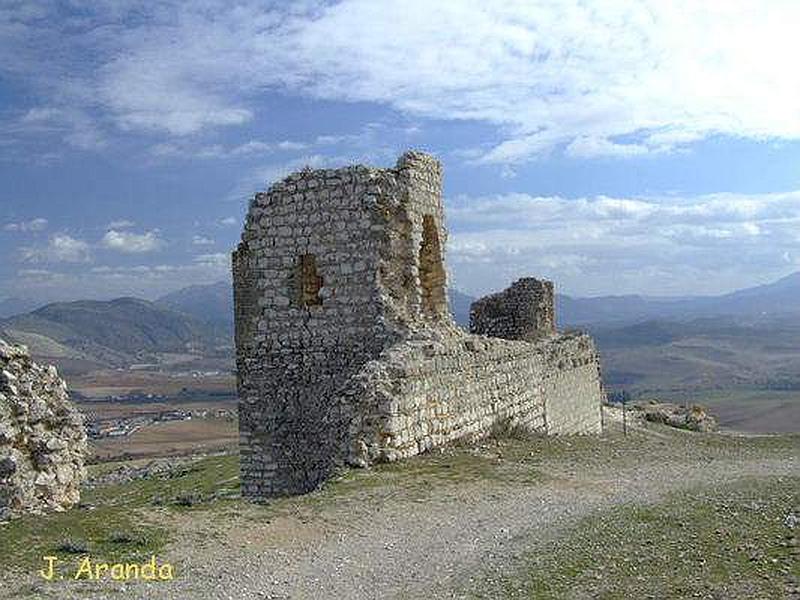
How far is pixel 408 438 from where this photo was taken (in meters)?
13.7

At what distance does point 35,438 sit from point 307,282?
6.86m

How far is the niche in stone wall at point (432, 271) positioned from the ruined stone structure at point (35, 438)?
8342mm

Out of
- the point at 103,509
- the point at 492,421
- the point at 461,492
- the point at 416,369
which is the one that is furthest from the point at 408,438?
the point at 103,509

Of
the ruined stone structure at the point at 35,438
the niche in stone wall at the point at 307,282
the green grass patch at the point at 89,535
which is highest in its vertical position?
the niche in stone wall at the point at 307,282

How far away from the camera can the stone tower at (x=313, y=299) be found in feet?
51.5

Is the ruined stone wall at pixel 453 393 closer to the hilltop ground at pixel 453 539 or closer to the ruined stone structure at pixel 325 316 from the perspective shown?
the ruined stone structure at pixel 325 316

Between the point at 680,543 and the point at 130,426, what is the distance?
84953 millimetres

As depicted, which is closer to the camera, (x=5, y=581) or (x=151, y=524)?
(x=5, y=581)

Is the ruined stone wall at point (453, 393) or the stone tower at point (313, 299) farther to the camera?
the stone tower at point (313, 299)

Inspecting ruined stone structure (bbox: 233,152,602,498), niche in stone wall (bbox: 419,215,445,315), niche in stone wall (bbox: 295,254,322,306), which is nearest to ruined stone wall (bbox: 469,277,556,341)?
niche in stone wall (bbox: 419,215,445,315)

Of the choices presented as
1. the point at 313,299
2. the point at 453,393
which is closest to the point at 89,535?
the point at 453,393

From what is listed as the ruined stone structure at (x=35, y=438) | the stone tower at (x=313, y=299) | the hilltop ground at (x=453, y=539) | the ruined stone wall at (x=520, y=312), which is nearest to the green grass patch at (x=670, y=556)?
the hilltop ground at (x=453, y=539)

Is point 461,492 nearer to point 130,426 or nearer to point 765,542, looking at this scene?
point 765,542

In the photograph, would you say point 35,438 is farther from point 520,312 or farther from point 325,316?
point 520,312
